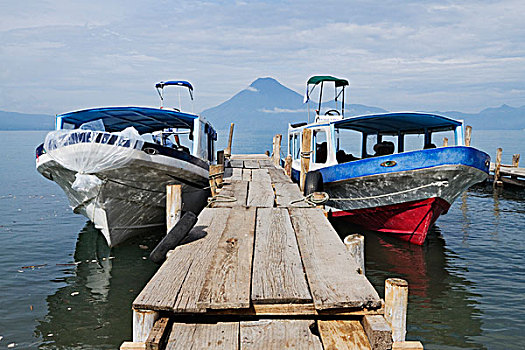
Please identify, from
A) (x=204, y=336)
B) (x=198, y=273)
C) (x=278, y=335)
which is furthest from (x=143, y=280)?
(x=278, y=335)

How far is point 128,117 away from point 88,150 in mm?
4265

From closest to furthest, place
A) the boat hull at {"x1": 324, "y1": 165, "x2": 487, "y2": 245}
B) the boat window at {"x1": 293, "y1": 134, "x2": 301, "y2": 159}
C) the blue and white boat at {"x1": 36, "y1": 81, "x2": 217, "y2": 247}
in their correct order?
the blue and white boat at {"x1": 36, "y1": 81, "x2": 217, "y2": 247} → the boat hull at {"x1": 324, "y1": 165, "x2": 487, "y2": 245} → the boat window at {"x1": 293, "y1": 134, "x2": 301, "y2": 159}

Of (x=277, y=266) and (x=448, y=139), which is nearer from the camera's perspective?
(x=277, y=266)

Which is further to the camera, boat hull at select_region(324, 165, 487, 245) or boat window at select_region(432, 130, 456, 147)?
boat window at select_region(432, 130, 456, 147)

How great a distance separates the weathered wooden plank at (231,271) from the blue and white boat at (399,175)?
553cm

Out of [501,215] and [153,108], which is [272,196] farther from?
[501,215]

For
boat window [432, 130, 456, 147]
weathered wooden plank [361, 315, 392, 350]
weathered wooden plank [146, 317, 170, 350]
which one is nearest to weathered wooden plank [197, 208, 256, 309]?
weathered wooden plank [146, 317, 170, 350]

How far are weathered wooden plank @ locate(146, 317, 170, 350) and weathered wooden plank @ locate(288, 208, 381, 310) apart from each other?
129 centimetres

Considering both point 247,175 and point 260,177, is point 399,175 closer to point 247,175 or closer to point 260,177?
point 260,177

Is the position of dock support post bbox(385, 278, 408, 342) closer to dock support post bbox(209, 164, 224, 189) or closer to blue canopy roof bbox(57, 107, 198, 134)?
dock support post bbox(209, 164, 224, 189)

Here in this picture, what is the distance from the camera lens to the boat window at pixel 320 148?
14289mm

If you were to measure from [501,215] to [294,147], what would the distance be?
8.69m

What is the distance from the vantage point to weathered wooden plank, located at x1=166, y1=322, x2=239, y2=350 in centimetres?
350

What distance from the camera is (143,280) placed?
9688mm
